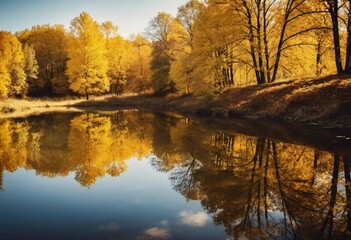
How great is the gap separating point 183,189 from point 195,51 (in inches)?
1022

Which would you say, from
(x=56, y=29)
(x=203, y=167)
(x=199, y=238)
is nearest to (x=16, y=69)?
(x=56, y=29)

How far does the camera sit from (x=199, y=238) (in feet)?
18.9

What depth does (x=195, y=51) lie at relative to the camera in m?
33.0

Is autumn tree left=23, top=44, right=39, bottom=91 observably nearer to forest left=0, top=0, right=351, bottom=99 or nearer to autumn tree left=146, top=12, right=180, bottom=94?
forest left=0, top=0, right=351, bottom=99

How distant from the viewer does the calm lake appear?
6145mm

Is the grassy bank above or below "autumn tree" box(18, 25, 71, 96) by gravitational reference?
below

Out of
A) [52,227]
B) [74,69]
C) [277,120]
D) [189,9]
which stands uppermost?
[189,9]

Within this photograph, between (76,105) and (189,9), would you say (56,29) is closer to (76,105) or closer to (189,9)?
(76,105)

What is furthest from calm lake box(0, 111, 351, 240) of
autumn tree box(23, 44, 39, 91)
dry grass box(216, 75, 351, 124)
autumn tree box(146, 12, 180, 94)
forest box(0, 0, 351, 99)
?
autumn tree box(23, 44, 39, 91)

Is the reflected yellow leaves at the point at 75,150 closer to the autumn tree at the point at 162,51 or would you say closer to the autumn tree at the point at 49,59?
the autumn tree at the point at 162,51

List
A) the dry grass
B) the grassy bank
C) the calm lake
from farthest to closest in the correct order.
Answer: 1. the dry grass
2. the grassy bank
3. the calm lake

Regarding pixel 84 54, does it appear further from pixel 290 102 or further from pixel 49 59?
Result: pixel 290 102

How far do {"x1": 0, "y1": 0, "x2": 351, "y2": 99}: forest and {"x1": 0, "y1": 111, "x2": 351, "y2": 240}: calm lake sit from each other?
1361cm

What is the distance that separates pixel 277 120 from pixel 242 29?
39.1 ft
